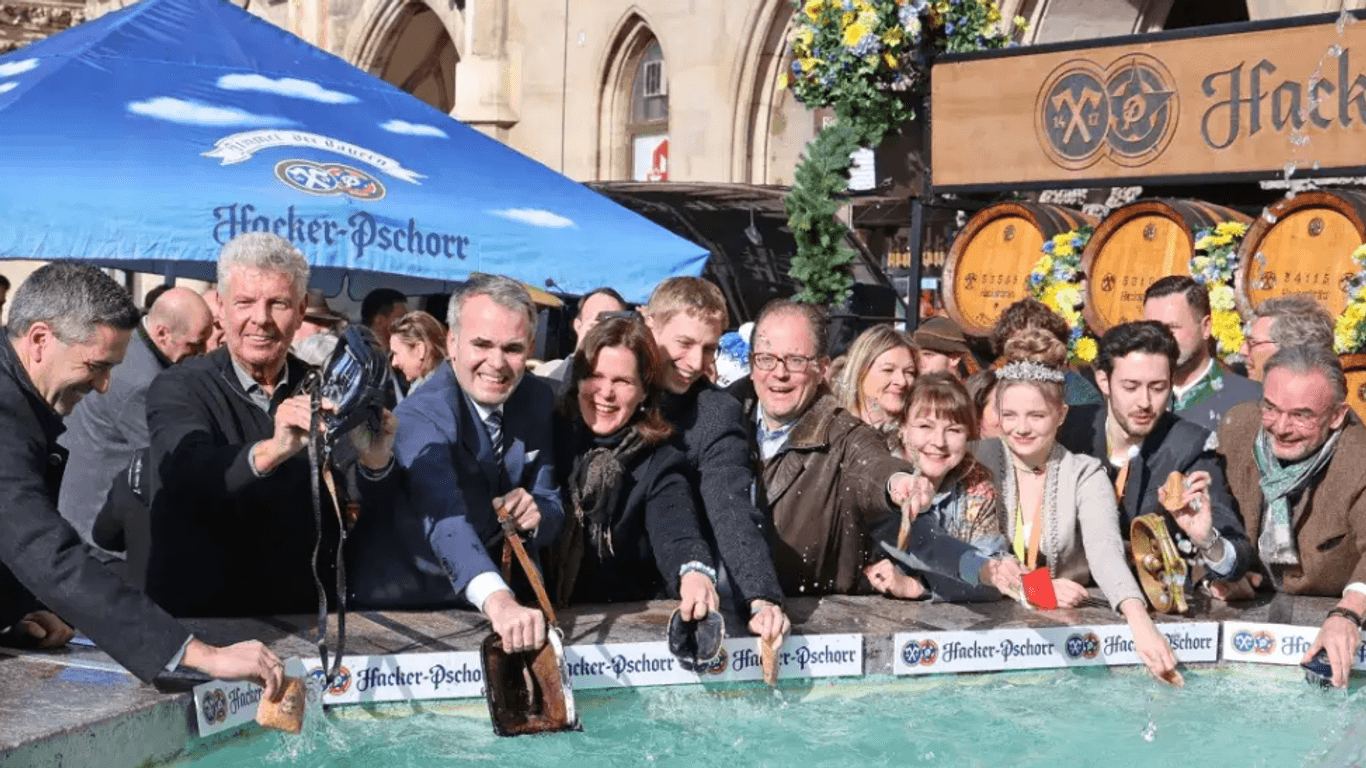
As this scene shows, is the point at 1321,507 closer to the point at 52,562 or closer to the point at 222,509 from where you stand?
the point at 222,509

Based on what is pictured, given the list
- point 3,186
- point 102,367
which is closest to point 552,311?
point 3,186

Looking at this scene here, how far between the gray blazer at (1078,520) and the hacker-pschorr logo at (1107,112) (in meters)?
3.21

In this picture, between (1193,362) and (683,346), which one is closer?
(683,346)

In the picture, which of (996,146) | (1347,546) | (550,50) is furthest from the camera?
(550,50)

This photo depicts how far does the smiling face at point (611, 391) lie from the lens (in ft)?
17.1

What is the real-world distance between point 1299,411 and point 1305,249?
2.59 meters

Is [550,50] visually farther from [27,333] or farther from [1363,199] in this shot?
[27,333]

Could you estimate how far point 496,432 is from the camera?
5141mm

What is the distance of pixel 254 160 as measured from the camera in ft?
25.0

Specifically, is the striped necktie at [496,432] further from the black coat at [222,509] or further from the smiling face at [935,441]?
the smiling face at [935,441]

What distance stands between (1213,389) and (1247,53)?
2116mm

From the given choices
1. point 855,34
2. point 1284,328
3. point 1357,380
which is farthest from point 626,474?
point 855,34

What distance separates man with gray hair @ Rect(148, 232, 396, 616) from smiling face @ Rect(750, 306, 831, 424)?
130 centimetres

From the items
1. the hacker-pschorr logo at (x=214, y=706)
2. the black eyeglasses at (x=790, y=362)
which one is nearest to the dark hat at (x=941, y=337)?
the black eyeglasses at (x=790, y=362)
